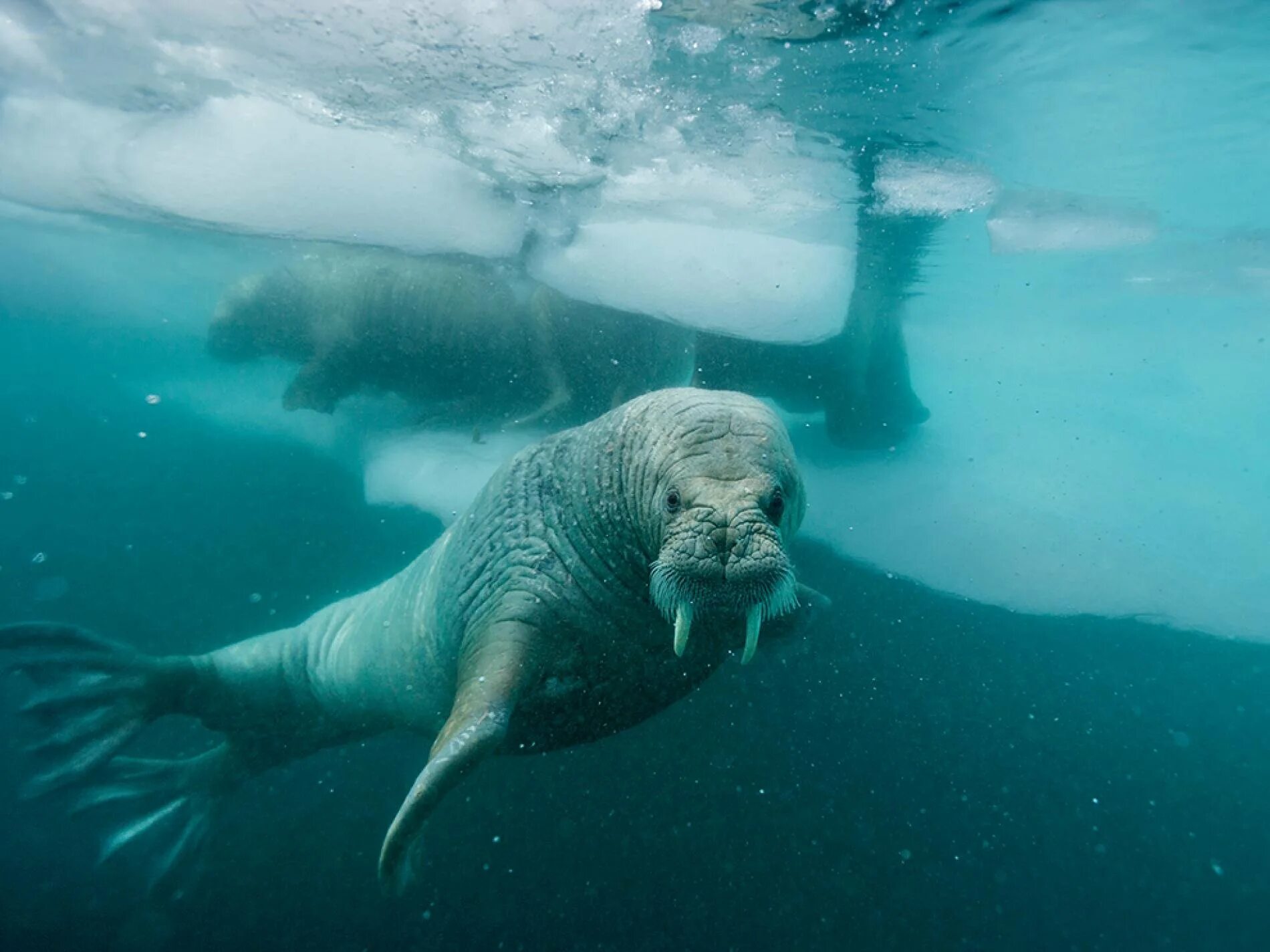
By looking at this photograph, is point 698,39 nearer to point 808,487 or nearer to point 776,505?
point 776,505

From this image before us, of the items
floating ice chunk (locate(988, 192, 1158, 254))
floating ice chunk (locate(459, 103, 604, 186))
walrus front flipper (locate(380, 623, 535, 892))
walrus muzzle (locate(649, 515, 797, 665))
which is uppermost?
floating ice chunk (locate(459, 103, 604, 186))

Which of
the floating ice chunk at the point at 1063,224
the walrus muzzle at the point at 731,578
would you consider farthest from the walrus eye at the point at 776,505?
the floating ice chunk at the point at 1063,224

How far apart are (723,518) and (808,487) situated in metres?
6.84

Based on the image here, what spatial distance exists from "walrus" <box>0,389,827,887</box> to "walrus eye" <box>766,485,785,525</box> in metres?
0.01

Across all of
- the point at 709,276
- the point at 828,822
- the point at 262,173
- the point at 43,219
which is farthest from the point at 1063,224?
the point at 43,219

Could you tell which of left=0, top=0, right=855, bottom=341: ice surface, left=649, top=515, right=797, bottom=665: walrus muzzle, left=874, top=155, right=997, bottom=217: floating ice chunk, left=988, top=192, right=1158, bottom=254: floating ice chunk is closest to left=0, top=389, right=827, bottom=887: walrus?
left=649, top=515, right=797, bottom=665: walrus muzzle

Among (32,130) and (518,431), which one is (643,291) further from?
(32,130)

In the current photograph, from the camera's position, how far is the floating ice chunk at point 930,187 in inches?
312

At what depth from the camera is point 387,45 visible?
6086mm

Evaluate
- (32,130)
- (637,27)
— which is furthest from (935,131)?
(32,130)

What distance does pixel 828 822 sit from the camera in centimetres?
594

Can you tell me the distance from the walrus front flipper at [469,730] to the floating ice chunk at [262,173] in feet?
23.4

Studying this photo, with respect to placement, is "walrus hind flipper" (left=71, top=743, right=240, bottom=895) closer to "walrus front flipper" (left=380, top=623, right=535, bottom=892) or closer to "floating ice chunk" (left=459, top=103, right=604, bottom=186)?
"walrus front flipper" (left=380, top=623, right=535, bottom=892)

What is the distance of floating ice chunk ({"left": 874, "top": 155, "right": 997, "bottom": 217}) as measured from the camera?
7.93 metres
